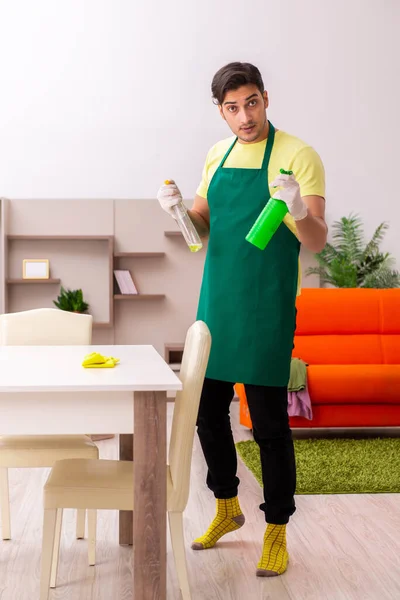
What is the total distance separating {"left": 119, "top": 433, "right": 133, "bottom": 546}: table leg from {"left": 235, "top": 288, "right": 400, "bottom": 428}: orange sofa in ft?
6.01

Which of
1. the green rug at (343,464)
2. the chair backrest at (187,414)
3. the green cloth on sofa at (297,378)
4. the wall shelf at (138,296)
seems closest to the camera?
the chair backrest at (187,414)

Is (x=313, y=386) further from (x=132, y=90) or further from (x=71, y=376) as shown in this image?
(x=132, y=90)

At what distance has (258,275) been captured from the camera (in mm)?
2316

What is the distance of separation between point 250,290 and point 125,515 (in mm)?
870

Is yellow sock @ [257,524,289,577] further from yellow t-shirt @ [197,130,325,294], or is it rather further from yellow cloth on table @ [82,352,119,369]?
yellow t-shirt @ [197,130,325,294]

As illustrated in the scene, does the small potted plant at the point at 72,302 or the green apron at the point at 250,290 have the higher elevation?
the green apron at the point at 250,290

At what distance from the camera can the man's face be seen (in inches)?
89.4

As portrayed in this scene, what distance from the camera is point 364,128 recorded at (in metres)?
6.30

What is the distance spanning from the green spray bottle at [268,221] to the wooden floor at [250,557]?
3.30 feet

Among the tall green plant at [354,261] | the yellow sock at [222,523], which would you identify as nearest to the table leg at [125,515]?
the yellow sock at [222,523]

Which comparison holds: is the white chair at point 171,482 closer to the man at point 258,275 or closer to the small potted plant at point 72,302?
the man at point 258,275

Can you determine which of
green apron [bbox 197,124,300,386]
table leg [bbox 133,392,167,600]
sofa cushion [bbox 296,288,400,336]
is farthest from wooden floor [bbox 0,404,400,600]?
sofa cushion [bbox 296,288,400,336]

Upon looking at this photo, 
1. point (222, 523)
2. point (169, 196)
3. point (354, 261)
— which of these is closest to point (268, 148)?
point (169, 196)

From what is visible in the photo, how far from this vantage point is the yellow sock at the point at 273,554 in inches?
92.3
